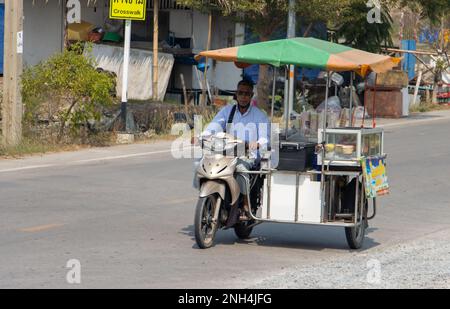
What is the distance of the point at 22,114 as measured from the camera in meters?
18.0

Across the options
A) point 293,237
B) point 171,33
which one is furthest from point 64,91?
point 171,33

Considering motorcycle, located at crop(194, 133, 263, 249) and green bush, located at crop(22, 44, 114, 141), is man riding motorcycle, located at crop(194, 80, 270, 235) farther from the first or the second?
green bush, located at crop(22, 44, 114, 141)

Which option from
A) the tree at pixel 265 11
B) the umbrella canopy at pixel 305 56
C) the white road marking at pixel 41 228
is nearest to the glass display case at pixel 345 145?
the umbrella canopy at pixel 305 56

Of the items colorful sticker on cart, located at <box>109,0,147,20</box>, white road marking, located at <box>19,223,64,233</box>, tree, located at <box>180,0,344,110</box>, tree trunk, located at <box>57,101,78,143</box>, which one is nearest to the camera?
white road marking, located at <box>19,223,64,233</box>

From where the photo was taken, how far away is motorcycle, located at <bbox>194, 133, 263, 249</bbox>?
965 centimetres

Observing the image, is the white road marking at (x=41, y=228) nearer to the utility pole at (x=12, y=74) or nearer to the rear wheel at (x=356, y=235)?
the rear wheel at (x=356, y=235)

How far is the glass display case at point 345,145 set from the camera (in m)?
9.78

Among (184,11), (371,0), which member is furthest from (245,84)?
(184,11)

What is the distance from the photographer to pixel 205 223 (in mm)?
9734

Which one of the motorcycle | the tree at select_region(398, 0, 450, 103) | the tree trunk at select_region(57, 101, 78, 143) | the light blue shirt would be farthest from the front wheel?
the tree at select_region(398, 0, 450, 103)

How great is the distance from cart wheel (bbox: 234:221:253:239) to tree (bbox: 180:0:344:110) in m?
13.1

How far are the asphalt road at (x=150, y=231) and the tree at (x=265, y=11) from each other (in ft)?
22.8

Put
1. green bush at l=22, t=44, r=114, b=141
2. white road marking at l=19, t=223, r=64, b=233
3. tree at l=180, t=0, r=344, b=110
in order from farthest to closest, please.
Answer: tree at l=180, t=0, r=344, b=110 → green bush at l=22, t=44, r=114, b=141 → white road marking at l=19, t=223, r=64, b=233

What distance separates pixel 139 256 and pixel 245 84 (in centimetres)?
218
